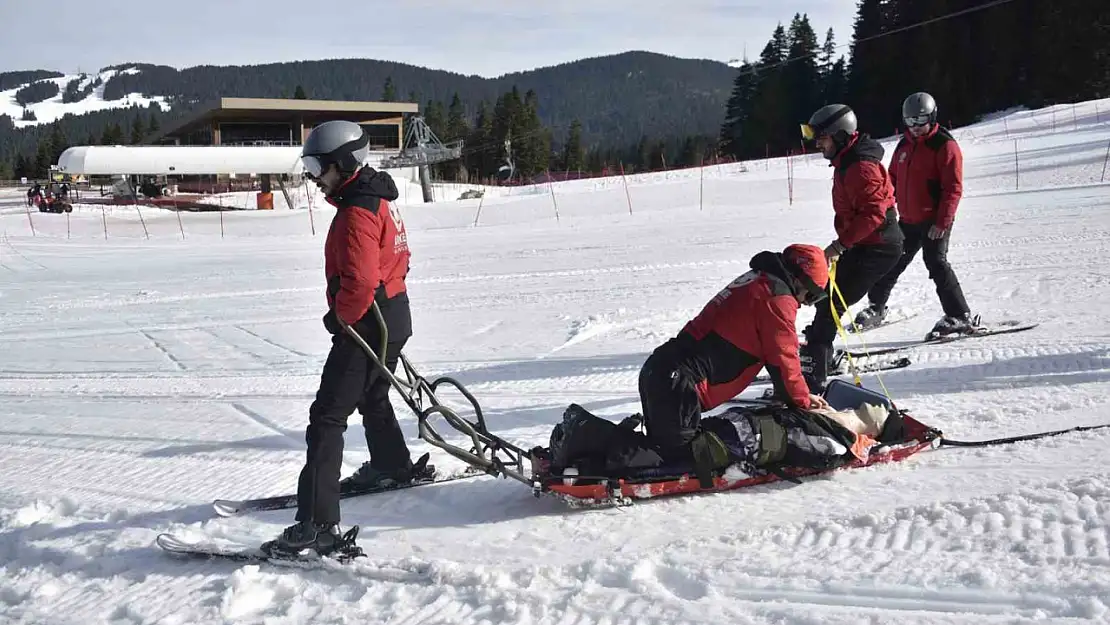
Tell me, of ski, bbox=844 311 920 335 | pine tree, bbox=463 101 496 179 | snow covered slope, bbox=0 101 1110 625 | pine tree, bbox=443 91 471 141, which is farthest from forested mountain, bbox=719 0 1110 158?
ski, bbox=844 311 920 335

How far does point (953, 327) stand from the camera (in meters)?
7.54

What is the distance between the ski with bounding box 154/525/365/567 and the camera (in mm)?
4066

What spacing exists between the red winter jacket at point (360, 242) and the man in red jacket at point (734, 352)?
1430 mm

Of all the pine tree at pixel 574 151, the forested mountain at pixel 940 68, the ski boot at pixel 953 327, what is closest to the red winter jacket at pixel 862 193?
the ski boot at pixel 953 327

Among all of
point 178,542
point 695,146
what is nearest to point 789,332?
→ point 178,542

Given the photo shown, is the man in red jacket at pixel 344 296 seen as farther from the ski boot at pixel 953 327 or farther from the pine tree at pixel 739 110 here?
the pine tree at pixel 739 110

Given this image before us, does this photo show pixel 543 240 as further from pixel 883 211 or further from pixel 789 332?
pixel 789 332

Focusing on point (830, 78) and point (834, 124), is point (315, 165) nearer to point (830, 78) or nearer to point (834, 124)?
point (834, 124)

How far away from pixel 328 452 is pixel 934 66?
165 feet

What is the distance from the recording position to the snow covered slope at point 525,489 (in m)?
3.56

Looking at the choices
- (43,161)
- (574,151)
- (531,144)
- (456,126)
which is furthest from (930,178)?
(43,161)

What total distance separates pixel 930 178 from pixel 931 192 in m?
0.11

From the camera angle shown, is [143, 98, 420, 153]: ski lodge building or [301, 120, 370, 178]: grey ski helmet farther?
[143, 98, 420, 153]: ski lodge building

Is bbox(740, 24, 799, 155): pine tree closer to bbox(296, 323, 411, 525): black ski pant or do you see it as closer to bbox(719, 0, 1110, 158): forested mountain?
bbox(719, 0, 1110, 158): forested mountain
